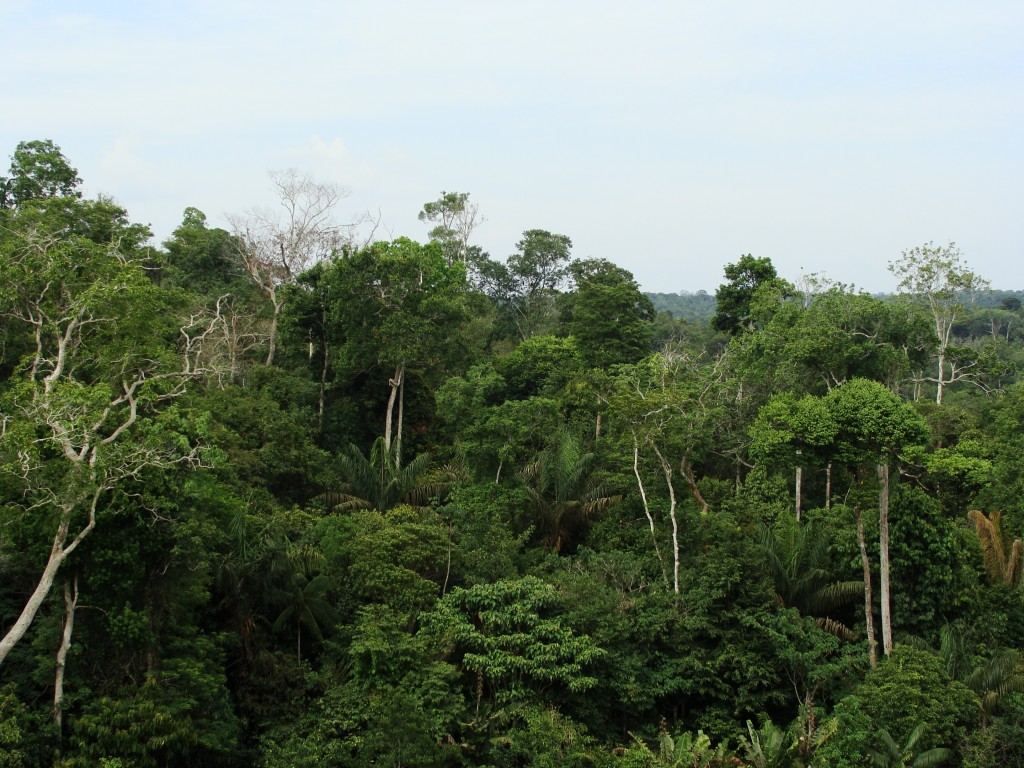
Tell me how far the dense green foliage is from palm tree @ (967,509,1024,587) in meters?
0.08

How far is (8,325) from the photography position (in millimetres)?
12852

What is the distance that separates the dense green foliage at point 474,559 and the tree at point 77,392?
0.18 ft

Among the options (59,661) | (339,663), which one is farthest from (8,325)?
(339,663)

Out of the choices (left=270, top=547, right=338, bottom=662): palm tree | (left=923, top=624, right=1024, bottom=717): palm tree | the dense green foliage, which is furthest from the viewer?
(left=270, top=547, right=338, bottom=662): palm tree

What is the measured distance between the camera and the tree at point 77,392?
8.92 m

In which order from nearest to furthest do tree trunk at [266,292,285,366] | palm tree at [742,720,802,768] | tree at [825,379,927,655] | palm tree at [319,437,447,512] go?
palm tree at [742,720,802,768] < tree at [825,379,927,655] < palm tree at [319,437,447,512] < tree trunk at [266,292,285,366]

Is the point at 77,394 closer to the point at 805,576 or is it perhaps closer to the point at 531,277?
the point at 805,576

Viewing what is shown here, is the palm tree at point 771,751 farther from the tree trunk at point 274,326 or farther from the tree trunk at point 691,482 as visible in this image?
the tree trunk at point 274,326

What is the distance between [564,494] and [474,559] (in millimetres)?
3763

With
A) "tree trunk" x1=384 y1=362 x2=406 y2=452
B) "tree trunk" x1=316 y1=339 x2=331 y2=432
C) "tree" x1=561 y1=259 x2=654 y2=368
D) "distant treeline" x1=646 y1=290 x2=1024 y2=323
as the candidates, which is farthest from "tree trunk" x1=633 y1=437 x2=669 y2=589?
"distant treeline" x1=646 y1=290 x2=1024 y2=323

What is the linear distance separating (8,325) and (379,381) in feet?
31.1

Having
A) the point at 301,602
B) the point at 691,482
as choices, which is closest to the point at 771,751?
the point at 691,482

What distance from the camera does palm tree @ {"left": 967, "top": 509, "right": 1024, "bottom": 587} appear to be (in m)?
14.5

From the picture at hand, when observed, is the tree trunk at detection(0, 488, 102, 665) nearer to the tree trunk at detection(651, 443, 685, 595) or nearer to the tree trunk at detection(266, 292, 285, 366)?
the tree trunk at detection(651, 443, 685, 595)
